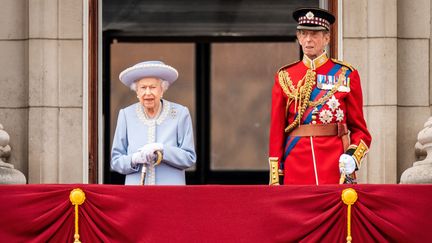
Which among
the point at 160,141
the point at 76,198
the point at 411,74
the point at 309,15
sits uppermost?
the point at 309,15

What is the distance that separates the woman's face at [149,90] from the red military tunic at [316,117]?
3.24ft

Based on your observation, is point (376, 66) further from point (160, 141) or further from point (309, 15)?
point (160, 141)

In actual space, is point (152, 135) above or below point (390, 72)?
below

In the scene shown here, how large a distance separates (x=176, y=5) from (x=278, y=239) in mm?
7497

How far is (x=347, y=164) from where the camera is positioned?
14711 millimetres

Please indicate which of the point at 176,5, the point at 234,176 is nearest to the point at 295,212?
the point at 176,5

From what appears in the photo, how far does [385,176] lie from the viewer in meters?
17.2

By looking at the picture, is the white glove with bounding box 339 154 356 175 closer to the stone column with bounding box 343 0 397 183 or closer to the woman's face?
the woman's face

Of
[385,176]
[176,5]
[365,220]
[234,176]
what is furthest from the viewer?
[234,176]

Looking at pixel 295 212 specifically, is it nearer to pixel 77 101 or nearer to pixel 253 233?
pixel 253 233

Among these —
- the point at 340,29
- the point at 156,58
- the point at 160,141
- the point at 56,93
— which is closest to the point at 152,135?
the point at 160,141

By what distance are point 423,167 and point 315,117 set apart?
2.02 metres

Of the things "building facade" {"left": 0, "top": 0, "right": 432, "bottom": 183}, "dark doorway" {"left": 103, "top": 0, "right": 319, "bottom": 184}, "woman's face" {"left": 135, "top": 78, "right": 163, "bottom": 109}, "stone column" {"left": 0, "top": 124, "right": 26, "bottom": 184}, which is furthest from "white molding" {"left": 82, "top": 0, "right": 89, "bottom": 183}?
"dark doorway" {"left": 103, "top": 0, "right": 319, "bottom": 184}

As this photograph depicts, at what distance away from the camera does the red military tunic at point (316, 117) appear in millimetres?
14945
